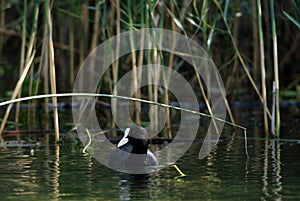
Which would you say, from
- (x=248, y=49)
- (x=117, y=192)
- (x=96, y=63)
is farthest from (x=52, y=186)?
(x=248, y=49)

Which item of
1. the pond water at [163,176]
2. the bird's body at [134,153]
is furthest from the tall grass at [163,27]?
the bird's body at [134,153]

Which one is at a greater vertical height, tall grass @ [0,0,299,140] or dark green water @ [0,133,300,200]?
tall grass @ [0,0,299,140]

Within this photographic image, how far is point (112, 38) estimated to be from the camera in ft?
19.9

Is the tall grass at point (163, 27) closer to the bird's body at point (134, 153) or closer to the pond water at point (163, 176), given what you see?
the pond water at point (163, 176)

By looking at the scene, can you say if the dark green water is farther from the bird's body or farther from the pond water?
the bird's body

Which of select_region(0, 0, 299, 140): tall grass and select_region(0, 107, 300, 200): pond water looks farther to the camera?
select_region(0, 0, 299, 140): tall grass

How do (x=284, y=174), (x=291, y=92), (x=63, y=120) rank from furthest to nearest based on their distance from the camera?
(x=291, y=92) → (x=63, y=120) → (x=284, y=174)

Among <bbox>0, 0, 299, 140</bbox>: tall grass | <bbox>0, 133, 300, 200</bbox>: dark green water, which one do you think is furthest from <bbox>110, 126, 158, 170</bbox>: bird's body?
<bbox>0, 0, 299, 140</bbox>: tall grass

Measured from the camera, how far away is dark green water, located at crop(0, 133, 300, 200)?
362 centimetres

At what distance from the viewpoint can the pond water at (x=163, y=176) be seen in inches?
143

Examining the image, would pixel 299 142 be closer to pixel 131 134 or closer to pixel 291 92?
pixel 131 134

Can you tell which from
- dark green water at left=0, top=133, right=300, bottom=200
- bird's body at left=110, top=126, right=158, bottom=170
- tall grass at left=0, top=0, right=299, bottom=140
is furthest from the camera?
tall grass at left=0, top=0, right=299, bottom=140

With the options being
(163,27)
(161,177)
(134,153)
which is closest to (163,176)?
(161,177)

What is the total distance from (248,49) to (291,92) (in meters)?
0.83
